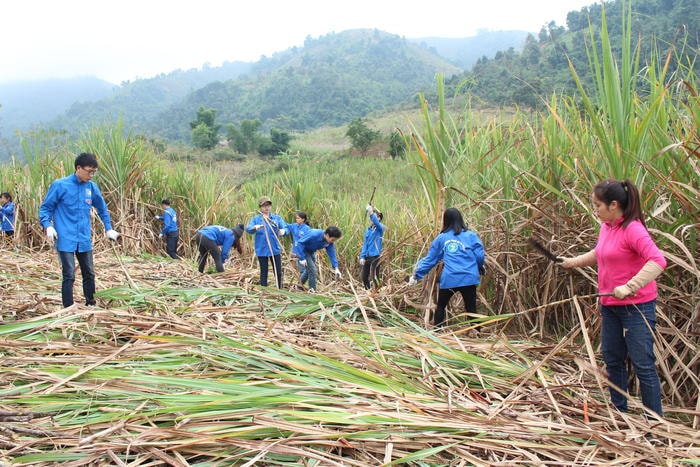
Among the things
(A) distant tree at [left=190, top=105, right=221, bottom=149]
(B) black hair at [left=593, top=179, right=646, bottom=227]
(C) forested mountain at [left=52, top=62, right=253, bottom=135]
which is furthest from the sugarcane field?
(C) forested mountain at [left=52, top=62, right=253, bottom=135]

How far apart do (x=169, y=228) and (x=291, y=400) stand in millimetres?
6594

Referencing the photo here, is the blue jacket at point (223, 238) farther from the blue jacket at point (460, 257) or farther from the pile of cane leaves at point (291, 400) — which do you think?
the blue jacket at point (460, 257)

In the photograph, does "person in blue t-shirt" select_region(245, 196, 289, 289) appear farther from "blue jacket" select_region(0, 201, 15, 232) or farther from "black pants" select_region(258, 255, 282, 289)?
"blue jacket" select_region(0, 201, 15, 232)

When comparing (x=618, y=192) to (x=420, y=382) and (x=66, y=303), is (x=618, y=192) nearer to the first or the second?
(x=420, y=382)

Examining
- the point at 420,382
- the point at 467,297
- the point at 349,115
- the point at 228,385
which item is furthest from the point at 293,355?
the point at 349,115

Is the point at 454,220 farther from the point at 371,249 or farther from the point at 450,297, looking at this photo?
the point at 371,249

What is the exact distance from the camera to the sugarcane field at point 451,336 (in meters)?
1.88

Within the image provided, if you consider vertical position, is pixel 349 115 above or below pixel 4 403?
above

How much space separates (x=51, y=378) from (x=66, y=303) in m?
1.60

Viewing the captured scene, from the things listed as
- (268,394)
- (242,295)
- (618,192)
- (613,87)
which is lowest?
(242,295)

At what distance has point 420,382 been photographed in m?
2.44

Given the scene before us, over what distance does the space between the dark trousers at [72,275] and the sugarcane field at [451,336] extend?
17mm

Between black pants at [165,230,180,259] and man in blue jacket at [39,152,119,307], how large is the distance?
3921 mm

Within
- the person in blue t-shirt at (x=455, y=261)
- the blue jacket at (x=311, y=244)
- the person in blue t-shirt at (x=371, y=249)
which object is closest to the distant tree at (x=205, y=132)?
the person in blue t-shirt at (x=371, y=249)
